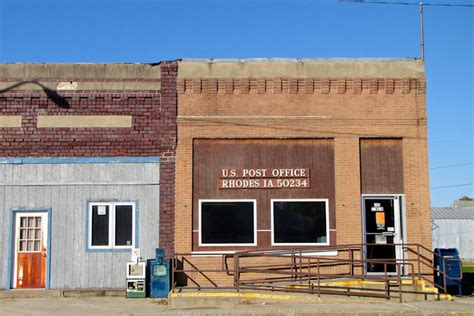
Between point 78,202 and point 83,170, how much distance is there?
2.86 ft

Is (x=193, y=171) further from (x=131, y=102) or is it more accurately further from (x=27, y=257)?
(x=27, y=257)

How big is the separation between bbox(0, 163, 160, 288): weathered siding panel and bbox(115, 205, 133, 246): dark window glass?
0.24 m

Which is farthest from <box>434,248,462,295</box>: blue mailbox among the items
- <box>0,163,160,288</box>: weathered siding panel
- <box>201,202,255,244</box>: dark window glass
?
<box>0,163,160,288</box>: weathered siding panel

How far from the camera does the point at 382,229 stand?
16.6m

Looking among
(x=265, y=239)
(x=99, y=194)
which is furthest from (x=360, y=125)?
(x=99, y=194)

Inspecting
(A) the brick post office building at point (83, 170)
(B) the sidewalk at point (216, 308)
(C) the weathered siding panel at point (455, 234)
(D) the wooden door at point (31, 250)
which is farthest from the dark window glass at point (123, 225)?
(C) the weathered siding panel at point (455, 234)

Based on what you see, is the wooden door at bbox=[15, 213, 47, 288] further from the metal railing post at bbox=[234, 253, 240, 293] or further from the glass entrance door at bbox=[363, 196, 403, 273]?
the glass entrance door at bbox=[363, 196, 403, 273]

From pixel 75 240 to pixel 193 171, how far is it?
11.9 ft

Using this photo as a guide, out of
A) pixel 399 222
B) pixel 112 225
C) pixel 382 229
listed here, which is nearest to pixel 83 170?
pixel 112 225

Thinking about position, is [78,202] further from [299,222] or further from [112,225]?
[299,222]

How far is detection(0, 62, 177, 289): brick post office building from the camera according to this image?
52.9 ft

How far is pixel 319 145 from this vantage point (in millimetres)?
16812

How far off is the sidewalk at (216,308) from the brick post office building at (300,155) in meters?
2.42

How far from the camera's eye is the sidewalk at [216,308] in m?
13.1
